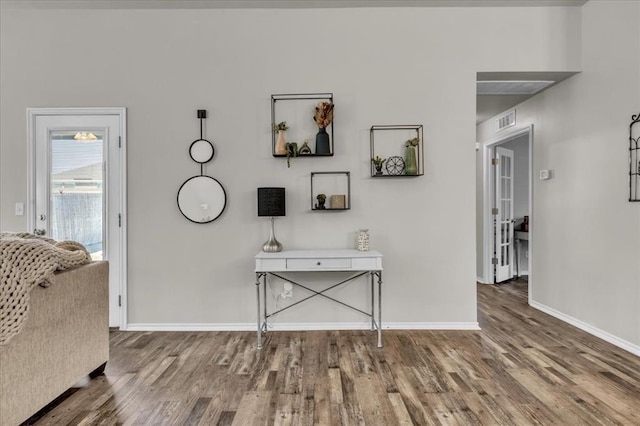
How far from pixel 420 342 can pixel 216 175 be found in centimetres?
235

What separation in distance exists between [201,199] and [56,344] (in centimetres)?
159

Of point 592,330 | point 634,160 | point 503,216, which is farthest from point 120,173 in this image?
point 503,216

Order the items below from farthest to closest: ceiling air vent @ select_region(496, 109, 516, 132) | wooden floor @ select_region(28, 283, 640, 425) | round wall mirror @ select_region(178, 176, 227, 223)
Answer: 1. ceiling air vent @ select_region(496, 109, 516, 132)
2. round wall mirror @ select_region(178, 176, 227, 223)
3. wooden floor @ select_region(28, 283, 640, 425)

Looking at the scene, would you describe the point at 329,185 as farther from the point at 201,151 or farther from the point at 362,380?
the point at 362,380

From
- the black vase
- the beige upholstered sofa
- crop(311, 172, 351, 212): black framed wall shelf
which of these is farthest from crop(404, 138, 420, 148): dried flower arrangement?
the beige upholstered sofa

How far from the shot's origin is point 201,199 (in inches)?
124

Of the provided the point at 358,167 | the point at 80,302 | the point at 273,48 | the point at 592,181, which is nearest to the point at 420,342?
the point at 358,167

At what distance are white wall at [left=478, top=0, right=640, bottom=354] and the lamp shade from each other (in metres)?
2.86

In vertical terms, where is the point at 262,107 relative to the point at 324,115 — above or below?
above

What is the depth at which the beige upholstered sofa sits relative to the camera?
5.22 ft

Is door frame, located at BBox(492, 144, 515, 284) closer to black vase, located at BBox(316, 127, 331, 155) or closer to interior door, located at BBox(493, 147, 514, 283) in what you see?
interior door, located at BBox(493, 147, 514, 283)

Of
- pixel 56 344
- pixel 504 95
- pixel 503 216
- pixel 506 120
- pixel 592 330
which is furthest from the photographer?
pixel 503 216

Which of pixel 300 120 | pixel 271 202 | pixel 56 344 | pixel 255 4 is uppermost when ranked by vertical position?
pixel 255 4

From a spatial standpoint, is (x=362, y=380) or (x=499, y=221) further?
(x=499, y=221)
